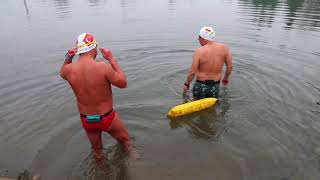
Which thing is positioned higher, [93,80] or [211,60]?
[93,80]

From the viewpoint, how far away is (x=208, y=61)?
729 centimetres

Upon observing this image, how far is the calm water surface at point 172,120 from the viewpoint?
5.88 metres

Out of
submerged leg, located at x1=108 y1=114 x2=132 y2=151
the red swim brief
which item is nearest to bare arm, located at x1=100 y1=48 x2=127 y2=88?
the red swim brief

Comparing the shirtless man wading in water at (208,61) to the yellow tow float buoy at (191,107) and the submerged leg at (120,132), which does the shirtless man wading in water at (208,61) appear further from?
the submerged leg at (120,132)

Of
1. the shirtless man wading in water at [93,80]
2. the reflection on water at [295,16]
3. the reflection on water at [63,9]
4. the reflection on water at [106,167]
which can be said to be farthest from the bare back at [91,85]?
the reflection on water at [63,9]

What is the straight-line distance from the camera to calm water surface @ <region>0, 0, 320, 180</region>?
5.88 metres

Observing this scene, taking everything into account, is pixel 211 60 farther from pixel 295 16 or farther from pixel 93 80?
pixel 295 16

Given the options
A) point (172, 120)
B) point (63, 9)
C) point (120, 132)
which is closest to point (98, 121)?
point (120, 132)

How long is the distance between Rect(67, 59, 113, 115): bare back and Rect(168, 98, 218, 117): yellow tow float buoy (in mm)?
2673

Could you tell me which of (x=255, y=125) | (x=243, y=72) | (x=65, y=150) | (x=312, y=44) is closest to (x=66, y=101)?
(x=65, y=150)

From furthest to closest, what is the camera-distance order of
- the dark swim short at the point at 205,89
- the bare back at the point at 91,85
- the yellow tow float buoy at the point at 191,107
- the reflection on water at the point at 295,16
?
the reflection on water at the point at 295,16 → the dark swim short at the point at 205,89 → the yellow tow float buoy at the point at 191,107 → the bare back at the point at 91,85

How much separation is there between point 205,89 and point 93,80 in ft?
12.6

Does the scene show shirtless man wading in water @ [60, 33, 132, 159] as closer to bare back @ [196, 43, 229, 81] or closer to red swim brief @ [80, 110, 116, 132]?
red swim brief @ [80, 110, 116, 132]

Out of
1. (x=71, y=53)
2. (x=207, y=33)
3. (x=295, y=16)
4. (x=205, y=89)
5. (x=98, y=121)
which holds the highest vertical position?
(x=71, y=53)
